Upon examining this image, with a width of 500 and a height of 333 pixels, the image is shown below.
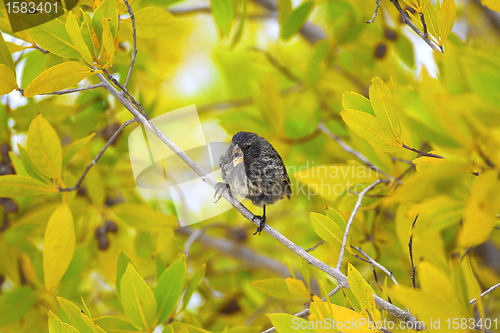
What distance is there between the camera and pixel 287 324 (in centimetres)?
87

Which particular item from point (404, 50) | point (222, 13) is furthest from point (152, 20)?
point (404, 50)

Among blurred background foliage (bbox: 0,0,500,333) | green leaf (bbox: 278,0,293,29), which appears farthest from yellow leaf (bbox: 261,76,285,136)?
green leaf (bbox: 278,0,293,29)

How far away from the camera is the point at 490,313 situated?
1.54 metres

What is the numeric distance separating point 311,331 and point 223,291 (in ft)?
4.23

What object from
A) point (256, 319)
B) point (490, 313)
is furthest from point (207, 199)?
point (490, 313)

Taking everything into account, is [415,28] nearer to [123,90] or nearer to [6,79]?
[123,90]

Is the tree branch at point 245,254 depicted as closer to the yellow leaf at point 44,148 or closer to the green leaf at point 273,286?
the green leaf at point 273,286

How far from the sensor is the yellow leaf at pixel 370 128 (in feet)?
2.77

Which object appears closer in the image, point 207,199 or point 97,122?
point 207,199

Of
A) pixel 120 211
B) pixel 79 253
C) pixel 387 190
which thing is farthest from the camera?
pixel 79 253

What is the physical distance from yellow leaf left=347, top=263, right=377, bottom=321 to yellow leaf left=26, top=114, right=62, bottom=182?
1.01m

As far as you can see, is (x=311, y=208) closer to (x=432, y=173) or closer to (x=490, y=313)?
(x=490, y=313)

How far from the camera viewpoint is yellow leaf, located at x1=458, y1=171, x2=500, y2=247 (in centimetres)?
50

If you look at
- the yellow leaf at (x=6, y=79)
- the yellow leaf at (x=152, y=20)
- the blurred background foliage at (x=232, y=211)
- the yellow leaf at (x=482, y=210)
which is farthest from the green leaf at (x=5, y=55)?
the yellow leaf at (x=482, y=210)
